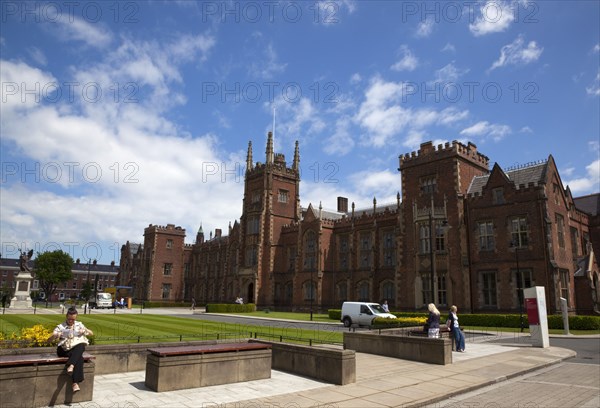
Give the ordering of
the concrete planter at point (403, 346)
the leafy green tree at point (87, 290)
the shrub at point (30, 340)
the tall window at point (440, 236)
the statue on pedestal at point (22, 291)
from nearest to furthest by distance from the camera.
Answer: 1. the shrub at point (30, 340)
2. the concrete planter at point (403, 346)
3. the tall window at point (440, 236)
4. the statue on pedestal at point (22, 291)
5. the leafy green tree at point (87, 290)

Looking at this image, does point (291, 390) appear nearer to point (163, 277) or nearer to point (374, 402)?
point (374, 402)

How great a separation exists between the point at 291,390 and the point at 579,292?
3377cm

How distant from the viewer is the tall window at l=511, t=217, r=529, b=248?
33.8 metres

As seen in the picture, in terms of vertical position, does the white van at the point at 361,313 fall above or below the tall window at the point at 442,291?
below

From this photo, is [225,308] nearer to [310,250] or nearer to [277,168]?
[310,250]

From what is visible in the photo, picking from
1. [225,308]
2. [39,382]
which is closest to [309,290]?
[225,308]

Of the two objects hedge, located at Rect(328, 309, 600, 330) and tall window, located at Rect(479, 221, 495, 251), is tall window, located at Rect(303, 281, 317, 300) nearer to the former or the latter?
hedge, located at Rect(328, 309, 600, 330)

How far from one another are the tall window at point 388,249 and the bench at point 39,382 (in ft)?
136

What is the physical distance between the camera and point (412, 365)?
46.7 feet

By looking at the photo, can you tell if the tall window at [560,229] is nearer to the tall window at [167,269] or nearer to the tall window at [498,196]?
the tall window at [498,196]

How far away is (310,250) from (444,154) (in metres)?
23.6

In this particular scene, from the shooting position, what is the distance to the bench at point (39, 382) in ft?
26.8

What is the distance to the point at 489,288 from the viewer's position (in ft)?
115

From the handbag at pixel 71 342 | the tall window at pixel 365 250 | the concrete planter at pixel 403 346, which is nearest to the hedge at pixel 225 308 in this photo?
the tall window at pixel 365 250
